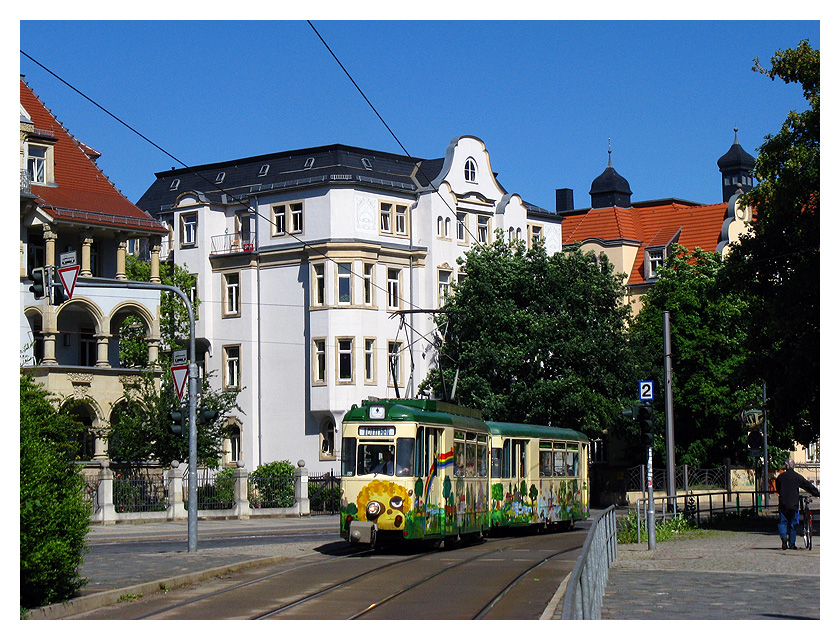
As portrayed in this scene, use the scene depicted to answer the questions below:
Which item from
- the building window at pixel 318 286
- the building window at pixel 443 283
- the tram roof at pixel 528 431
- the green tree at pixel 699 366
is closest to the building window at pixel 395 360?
the building window at pixel 443 283

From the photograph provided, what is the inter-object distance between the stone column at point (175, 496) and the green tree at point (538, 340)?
1488 centimetres

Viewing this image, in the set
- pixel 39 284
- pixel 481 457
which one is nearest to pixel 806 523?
pixel 481 457

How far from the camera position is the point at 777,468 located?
61656 millimetres

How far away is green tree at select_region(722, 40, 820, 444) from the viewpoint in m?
29.4

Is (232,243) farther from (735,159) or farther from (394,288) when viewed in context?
(735,159)

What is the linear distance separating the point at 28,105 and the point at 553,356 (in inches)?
942

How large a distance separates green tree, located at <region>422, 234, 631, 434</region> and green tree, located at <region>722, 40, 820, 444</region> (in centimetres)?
2244

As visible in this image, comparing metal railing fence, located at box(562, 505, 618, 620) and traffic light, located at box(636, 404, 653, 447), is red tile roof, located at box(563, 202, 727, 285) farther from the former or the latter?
metal railing fence, located at box(562, 505, 618, 620)

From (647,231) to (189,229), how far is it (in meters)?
29.2

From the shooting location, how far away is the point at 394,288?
6075 centimetres

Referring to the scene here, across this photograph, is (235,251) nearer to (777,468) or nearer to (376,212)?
(376,212)

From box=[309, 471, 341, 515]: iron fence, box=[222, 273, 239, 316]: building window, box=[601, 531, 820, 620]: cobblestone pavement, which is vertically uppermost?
box=[222, 273, 239, 316]: building window

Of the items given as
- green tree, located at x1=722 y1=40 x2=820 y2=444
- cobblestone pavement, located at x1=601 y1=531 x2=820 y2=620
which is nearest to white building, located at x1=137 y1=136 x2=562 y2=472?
green tree, located at x1=722 y1=40 x2=820 y2=444
